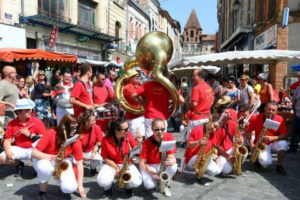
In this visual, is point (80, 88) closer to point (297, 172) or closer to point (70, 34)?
point (297, 172)

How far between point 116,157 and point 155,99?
1.02m

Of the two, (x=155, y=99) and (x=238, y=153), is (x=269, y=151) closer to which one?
(x=238, y=153)

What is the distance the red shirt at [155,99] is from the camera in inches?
171

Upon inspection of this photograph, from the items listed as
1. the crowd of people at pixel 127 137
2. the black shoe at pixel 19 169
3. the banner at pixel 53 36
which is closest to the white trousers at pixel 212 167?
the crowd of people at pixel 127 137

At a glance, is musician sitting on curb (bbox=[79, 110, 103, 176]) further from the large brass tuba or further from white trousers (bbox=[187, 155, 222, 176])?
white trousers (bbox=[187, 155, 222, 176])

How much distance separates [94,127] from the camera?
15.7ft

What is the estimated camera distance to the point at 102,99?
213 inches

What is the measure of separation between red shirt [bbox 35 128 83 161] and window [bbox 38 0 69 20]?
13.7 meters

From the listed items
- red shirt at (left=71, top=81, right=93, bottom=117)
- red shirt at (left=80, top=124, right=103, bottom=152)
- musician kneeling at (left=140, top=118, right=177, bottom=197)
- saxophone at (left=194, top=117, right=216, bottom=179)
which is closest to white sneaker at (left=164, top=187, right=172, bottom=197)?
musician kneeling at (left=140, top=118, right=177, bottom=197)

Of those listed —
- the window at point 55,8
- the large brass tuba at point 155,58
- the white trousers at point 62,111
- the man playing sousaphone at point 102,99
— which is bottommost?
the white trousers at point 62,111

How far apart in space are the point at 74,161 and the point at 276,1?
478 inches

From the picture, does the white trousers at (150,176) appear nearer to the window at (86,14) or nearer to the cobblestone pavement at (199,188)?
the cobblestone pavement at (199,188)

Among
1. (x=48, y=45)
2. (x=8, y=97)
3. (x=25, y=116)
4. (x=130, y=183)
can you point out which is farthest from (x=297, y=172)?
(x=48, y=45)

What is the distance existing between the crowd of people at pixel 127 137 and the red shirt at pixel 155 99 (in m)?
0.01
